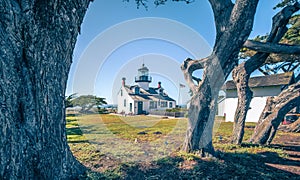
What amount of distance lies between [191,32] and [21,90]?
563 cm

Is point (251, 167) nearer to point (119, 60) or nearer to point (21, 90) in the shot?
point (21, 90)

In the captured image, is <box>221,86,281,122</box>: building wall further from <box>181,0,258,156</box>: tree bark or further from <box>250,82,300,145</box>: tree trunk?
<box>181,0,258,156</box>: tree bark

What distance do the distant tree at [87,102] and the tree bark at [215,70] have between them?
1535 centimetres

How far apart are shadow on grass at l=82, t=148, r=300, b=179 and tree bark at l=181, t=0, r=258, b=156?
17.4 inches

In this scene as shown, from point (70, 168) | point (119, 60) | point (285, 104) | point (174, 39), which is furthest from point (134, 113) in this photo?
point (70, 168)

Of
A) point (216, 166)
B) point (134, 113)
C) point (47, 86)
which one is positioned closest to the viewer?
point (47, 86)

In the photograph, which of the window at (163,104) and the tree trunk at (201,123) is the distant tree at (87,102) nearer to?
the window at (163,104)

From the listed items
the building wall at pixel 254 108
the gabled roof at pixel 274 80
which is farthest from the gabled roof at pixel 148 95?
the gabled roof at pixel 274 80

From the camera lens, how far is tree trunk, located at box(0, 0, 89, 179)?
5.27ft

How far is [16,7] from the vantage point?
1.64 metres

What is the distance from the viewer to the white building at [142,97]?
81.8 feet

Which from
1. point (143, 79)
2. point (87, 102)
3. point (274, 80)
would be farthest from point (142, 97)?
point (274, 80)

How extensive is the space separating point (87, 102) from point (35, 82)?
17.8 meters

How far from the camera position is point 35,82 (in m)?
1.88
